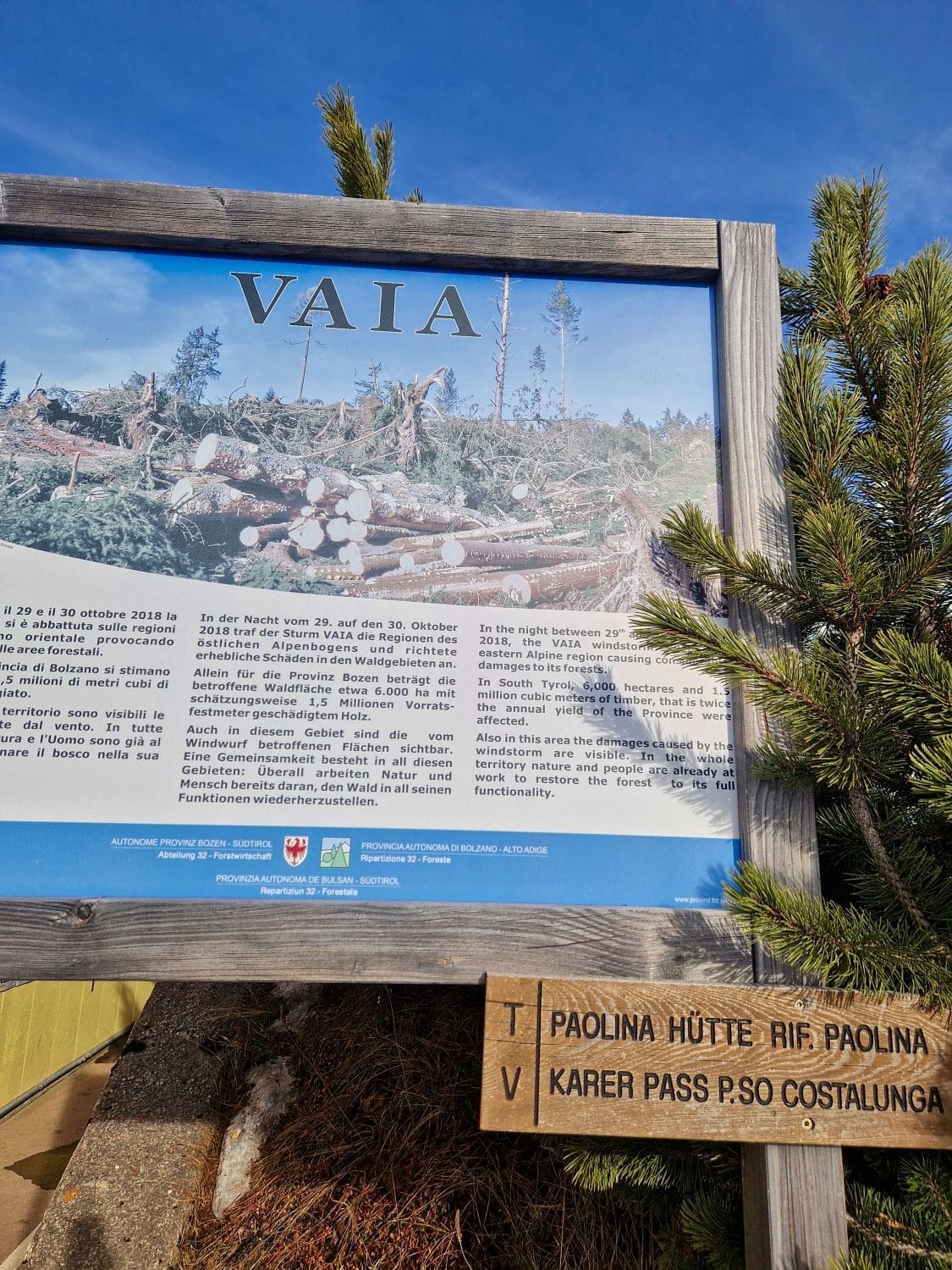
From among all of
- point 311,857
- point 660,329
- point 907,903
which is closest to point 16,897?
point 311,857

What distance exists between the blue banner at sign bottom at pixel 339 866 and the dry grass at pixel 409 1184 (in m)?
0.79

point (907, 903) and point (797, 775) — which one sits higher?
point (797, 775)

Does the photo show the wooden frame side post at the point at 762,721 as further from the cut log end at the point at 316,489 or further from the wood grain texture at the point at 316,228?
the cut log end at the point at 316,489

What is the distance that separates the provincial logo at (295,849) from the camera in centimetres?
165

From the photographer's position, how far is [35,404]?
6.22 feet

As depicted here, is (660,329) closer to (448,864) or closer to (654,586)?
(654,586)

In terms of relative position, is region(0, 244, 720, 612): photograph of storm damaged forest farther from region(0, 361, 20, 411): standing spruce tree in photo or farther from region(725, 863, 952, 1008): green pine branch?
region(725, 863, 952, 1008): green pine branch

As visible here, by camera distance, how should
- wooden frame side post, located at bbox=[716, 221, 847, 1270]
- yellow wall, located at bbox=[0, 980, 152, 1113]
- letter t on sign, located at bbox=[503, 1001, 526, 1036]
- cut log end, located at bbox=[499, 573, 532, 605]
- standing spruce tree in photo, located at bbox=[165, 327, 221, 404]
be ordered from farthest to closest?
yellow wall, located at bbox=[0, 980, 152, 1113] < standing spruce tree in photo, located at bbox=[165, 327, 221, 404] < cut log end, located at bbox=[499, 573, 532, 605] < letter t on sign, located at bbox=[503, 1001, 526, 1036] < wooden frame side post, located at bbox=[716, 221, 847, 1270]

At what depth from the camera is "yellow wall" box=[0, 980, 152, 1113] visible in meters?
4.54

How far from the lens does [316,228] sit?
1.98 m

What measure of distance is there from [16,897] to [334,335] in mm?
1571

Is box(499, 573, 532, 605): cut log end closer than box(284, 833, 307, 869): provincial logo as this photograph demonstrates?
No

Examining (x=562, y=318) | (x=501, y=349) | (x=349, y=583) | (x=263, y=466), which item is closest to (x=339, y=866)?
(x=349, y=583)

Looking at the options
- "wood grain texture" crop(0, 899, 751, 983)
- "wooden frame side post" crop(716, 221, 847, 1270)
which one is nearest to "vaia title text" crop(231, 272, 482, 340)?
"wooden frame side post" crop(716, 221, 847, 1270)
